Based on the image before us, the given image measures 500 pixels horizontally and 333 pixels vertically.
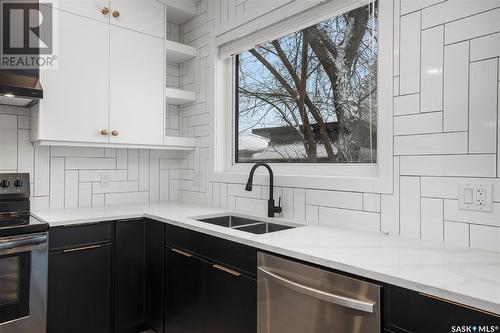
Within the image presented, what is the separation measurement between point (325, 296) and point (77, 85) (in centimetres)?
204

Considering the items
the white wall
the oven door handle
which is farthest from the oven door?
the white wall

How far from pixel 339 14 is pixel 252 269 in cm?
150

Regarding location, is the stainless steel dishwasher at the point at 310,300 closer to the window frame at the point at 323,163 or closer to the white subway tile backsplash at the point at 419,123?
the window frame at the point at 323,163

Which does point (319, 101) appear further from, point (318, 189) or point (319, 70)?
point (318, 189)

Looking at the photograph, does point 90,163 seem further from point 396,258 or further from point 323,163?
point 396,258

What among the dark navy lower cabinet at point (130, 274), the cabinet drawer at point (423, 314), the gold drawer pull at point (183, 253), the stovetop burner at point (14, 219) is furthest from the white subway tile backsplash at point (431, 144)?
the stovetop burner at point (14, 219)

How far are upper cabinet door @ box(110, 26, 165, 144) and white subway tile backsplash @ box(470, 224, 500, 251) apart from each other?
213 cm

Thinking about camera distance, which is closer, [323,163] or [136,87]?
[323,163]

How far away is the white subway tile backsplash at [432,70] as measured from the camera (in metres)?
1.45

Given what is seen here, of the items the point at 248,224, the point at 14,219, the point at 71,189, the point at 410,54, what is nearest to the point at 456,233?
the point at 410,54

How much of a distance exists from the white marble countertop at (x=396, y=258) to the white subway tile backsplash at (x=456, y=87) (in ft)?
1.73

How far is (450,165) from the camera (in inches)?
56.1

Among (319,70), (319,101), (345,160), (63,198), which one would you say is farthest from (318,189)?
(63,198)

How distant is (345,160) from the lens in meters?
1.95
